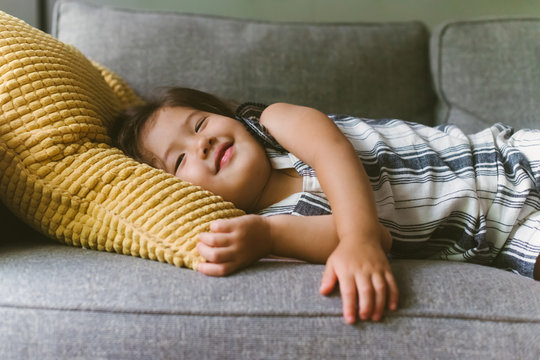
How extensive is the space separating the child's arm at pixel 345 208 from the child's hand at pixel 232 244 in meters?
0.12

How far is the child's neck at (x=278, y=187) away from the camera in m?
1.01

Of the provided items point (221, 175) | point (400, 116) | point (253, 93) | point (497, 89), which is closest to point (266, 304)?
point (221, 175)

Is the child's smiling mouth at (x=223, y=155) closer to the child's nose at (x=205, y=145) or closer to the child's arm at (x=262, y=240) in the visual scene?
the child's nose at (x=205, y=145)

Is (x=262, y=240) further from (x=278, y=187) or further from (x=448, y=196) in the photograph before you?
(x=448, y=196)

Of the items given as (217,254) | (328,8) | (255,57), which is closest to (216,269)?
(217,254)

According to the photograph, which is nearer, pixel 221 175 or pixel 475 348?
pixel 475 348

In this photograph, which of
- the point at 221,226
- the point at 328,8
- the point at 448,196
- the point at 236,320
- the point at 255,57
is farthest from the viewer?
the point at 328,8

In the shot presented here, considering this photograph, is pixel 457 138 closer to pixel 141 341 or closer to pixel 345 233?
pixel 345 233

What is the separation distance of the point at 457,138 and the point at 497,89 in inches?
16.6

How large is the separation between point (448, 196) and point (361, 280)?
0.37 meters

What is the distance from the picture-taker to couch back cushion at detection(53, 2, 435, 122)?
1334 mm

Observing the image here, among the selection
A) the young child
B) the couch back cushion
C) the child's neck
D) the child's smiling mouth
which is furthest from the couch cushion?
the child's smiling mouth

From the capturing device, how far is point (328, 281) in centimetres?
67

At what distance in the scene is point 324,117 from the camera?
0.94m
